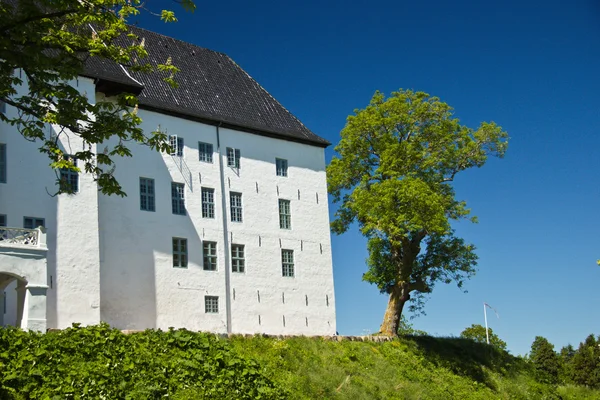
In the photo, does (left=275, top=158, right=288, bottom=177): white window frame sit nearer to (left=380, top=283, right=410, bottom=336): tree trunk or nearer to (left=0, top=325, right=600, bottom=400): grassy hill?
(left=380, top=283, right=410, bottom=336): tree trunk

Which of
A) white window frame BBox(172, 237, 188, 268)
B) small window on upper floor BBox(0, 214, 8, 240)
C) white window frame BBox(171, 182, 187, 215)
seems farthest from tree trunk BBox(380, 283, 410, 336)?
small window on upper floor BBox(0, 214, 8, 240)

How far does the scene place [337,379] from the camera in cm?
2695

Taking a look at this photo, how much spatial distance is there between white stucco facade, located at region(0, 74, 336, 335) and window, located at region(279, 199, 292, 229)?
22cm

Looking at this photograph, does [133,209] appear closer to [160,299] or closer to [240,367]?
[160,299]

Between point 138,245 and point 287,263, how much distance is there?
24.4 ft

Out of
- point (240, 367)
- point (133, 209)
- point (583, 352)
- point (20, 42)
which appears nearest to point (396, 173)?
point (133, 209)

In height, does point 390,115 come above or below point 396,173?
above

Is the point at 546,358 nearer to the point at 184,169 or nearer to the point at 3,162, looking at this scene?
the point at 184,169

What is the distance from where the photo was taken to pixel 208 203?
106ft

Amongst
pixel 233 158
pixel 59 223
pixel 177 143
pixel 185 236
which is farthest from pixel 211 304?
pixel 59 223

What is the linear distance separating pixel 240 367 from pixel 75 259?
7.10 metres

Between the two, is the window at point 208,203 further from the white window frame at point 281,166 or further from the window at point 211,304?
the white window frame at point 281,166

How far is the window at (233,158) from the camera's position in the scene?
111ft

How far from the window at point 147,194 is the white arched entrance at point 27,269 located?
6.47 m
